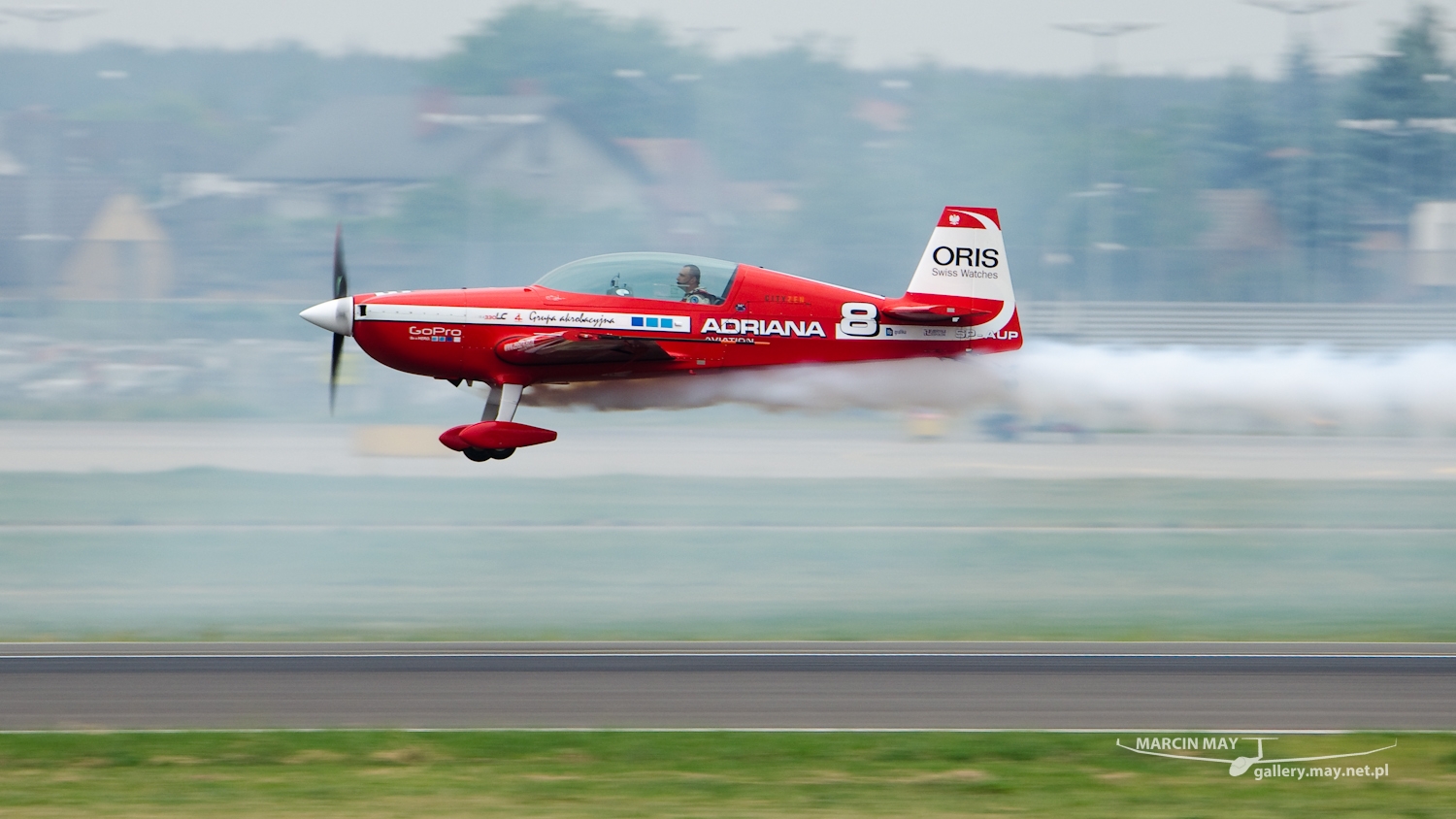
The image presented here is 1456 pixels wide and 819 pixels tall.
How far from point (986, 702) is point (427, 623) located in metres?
8.62

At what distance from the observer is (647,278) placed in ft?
51.4

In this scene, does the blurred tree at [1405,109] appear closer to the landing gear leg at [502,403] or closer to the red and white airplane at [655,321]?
the red and white airplane at [655,321]

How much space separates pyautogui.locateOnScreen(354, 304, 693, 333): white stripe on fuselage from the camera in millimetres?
15633

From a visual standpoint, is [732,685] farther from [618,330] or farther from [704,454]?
[704,454]

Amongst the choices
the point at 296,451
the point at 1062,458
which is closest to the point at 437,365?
the point at 296,451

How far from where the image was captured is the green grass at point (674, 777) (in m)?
11.8

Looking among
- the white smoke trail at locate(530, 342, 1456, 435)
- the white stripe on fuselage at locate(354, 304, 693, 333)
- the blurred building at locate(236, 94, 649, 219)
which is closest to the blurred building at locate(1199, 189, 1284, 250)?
the white smoke trail at locate(530, 342, 1456, 435)

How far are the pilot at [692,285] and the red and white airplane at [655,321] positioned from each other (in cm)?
1

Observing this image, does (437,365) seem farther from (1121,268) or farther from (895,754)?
(1121,268)

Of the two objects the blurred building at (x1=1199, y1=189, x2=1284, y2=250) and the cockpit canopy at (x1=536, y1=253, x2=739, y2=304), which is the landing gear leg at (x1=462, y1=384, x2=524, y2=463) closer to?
the cockpit canopy at (x1=536, y1=253, x2=739, y2=304)

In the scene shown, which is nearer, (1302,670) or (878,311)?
(878,311)

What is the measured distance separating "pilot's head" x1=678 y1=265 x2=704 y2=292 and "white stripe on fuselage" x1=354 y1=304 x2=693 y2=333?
35 cm

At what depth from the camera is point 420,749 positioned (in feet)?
43.7

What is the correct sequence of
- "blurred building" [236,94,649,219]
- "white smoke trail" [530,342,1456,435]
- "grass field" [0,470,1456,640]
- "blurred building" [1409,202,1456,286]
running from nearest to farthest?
"white smoke trail" [530,342,1456,435] → "grass field" [0,470,1456,640] → "blurred building" [236,94,649,219] → "blurred building" [1409,202,1456,286]
